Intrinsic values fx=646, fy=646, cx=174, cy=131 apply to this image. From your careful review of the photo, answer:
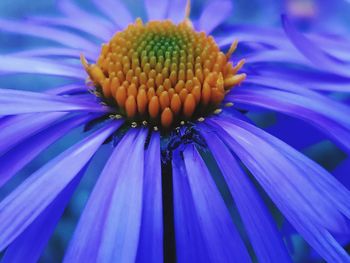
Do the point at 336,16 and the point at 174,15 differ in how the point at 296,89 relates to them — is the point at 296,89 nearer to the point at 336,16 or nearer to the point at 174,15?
the point at 174,15

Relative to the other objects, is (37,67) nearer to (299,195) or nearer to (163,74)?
(163,74)

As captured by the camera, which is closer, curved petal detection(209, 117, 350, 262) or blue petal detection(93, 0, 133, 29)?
curved petal detection(209, 117, 350, 262)

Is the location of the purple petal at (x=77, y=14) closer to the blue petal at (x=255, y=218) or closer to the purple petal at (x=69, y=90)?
the purple petal at (x=69, y=90)

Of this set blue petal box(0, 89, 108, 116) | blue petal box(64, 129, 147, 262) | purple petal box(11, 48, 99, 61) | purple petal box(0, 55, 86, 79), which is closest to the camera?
blue petal box(64, 129, 147, 262)

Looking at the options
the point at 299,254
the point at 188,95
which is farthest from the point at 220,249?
the point at 299,254

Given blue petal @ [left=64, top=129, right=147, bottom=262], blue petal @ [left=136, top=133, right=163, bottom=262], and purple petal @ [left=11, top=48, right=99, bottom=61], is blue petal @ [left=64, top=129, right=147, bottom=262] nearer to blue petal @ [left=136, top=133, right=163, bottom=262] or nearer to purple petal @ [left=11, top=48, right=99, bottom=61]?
blue petal @ [left=136, top=133, right=163, bottom=262]

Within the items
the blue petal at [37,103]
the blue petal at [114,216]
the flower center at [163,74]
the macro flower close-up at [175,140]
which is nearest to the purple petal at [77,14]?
the macro flower close-up at [175,140]

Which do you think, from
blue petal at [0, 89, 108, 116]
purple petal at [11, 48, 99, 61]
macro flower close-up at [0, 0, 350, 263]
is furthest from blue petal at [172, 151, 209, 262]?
purple petal at [11, 48, 99, 61]
